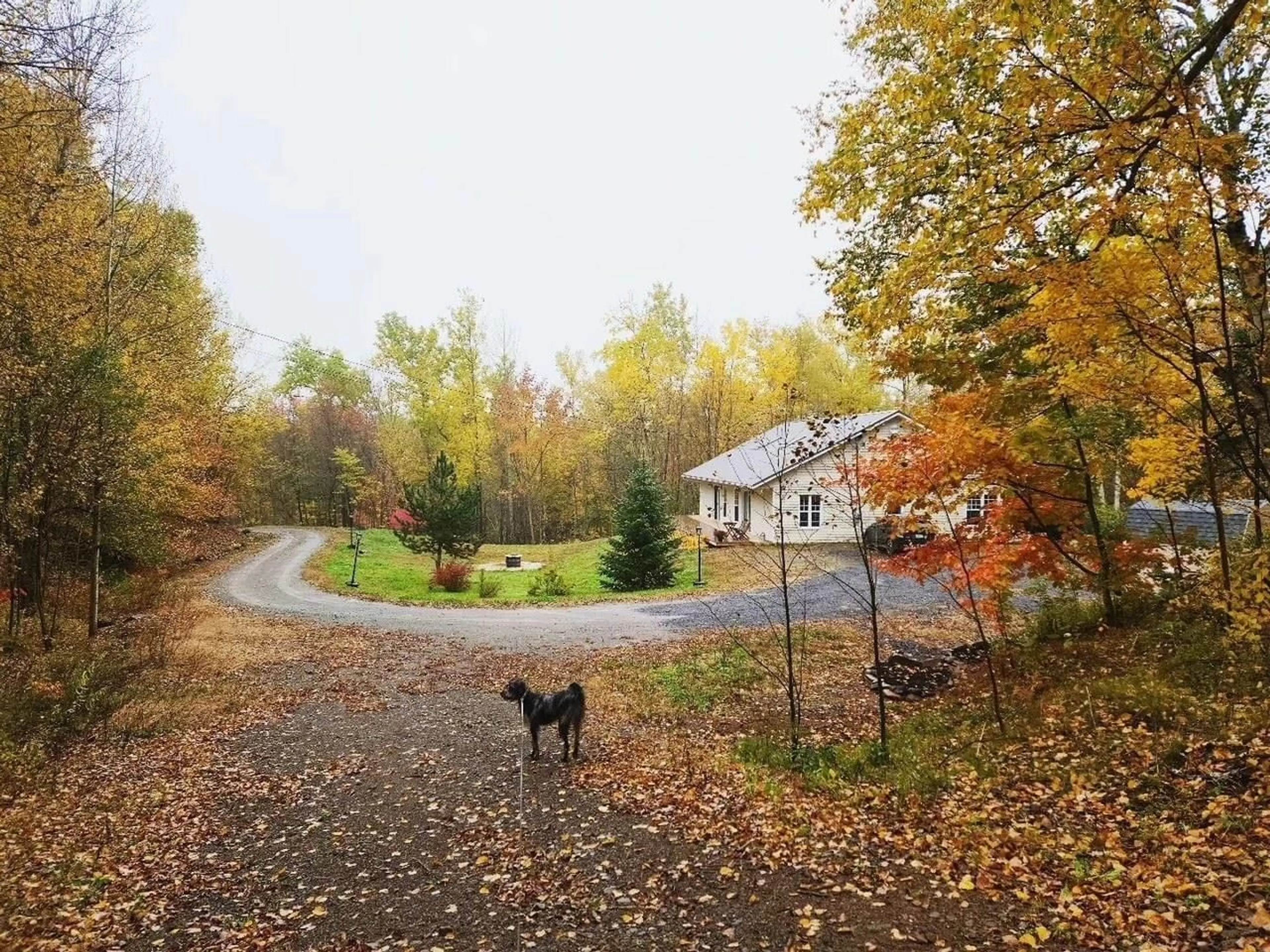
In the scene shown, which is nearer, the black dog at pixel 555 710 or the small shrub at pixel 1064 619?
the black dog at pixel 555 710

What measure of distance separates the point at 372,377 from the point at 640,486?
34.9 m

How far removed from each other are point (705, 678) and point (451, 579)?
15373 millimetres

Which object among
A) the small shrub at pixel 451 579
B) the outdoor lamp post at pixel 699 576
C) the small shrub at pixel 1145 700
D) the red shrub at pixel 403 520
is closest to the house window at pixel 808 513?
the outdoor lamp post at pixel 699 576

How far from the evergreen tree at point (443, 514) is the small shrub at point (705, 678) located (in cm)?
1603

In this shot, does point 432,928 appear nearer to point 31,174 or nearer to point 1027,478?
point 1027,478

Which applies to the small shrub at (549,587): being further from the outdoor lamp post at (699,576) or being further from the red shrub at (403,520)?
the red shrub at (403,520)

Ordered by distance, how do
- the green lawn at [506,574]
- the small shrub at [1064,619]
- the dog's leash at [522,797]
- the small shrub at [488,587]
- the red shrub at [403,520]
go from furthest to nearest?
the red shrub at [403,520], the small shrub at [488,587], the green lawn at [506,574], the small shrub at [1064,619], the dog's leash at [522,797]

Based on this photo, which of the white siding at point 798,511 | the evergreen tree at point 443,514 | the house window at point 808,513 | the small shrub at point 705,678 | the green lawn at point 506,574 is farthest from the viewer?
the house window at point 808,513

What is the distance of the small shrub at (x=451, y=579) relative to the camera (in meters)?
24.6

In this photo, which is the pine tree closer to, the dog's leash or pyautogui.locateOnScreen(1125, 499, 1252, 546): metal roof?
pyautogui.locateOnScreen(1125, 499, 1252, 546): metal roof

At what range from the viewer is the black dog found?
781 centimetres

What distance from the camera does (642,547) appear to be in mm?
23266

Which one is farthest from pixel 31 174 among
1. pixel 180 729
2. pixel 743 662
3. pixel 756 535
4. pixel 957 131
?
pixel 756 535

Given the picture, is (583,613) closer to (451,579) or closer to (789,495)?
(451,579)
